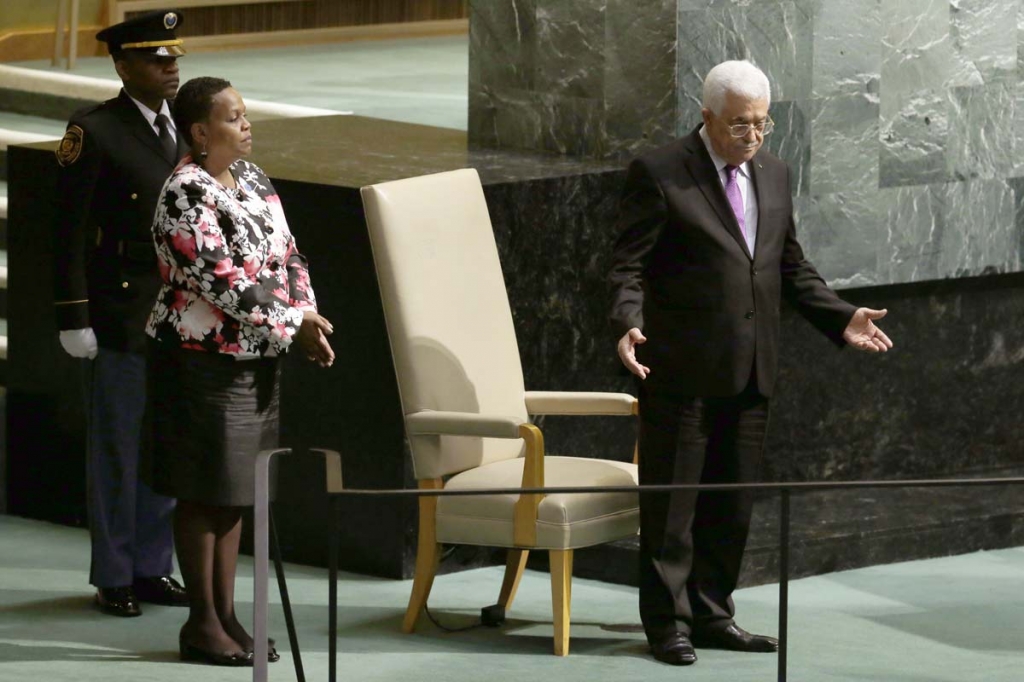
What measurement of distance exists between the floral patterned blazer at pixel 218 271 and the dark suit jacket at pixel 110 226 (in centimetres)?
56

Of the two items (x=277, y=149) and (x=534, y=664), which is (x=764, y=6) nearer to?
(x=277, y=149)

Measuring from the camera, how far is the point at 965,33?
6488mm

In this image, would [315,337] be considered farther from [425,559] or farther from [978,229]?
[978,229]

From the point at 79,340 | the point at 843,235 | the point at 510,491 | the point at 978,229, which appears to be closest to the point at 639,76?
the point at 843,235

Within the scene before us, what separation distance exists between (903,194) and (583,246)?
3.60 feet

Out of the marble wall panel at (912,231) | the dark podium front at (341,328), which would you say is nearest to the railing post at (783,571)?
the dark podium front at (341,328)

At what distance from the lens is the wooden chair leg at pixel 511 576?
5.37 metres

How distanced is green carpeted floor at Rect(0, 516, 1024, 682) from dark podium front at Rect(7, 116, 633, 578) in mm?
210

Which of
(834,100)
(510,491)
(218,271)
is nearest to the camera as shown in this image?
(510,491)

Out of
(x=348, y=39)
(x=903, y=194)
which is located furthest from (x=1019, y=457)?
(x=348, y=39)

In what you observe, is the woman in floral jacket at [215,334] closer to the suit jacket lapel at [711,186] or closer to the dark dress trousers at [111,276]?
the dark dress trousers at [111,276]

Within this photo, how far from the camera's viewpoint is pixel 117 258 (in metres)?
5.34

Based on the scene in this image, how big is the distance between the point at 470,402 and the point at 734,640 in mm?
877

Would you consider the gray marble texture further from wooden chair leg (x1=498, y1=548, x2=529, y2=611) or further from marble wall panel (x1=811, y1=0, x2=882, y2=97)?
wooden chair leg (x1=498, y1=548, x2=529, y2=611)
